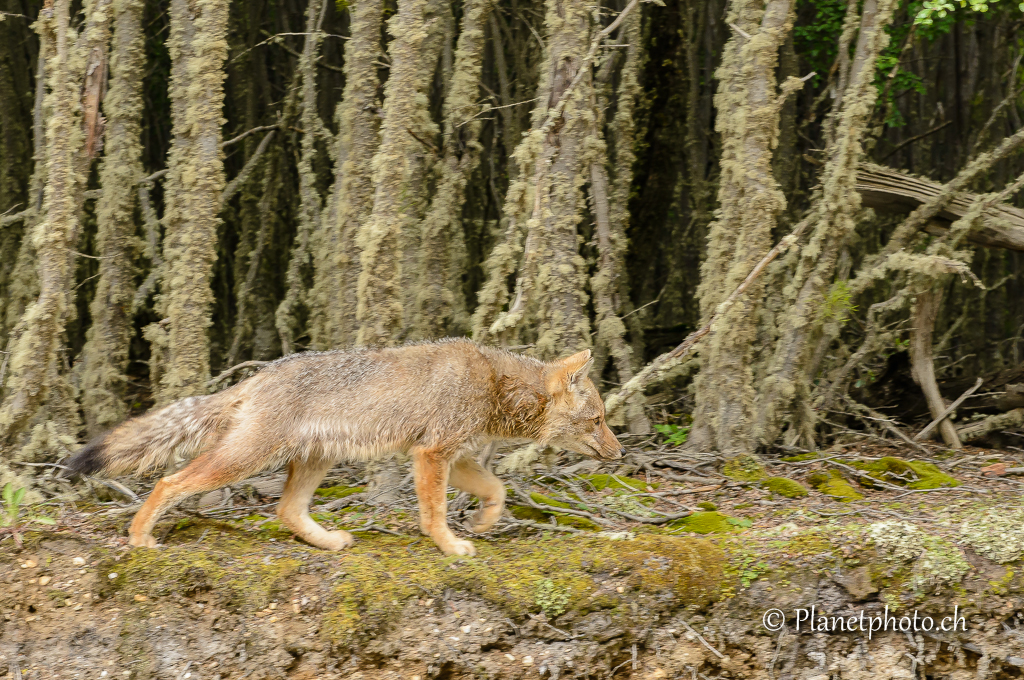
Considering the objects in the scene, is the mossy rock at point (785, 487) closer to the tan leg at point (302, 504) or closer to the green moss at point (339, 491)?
the green moss at point (339, 491)

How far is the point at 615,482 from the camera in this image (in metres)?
6.93

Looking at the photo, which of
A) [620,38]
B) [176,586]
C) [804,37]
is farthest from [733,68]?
[176,586]

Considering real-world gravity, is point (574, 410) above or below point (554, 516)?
above

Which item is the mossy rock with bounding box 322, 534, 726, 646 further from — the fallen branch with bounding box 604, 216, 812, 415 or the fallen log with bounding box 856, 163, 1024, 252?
the fallen log with bounding box 856, 163, 1024, 252

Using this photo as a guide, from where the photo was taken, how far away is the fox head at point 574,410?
233 inches

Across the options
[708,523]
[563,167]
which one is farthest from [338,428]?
[563,167]

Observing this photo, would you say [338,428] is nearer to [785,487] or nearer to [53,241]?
[53,241]

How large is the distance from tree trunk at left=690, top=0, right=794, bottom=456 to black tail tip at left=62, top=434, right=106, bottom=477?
15.0ft

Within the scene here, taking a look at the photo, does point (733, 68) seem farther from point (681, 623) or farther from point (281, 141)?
point (281, 141)

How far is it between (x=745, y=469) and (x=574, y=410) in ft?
6.51

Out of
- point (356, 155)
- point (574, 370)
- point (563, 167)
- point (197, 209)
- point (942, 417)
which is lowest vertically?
point (942, 417)

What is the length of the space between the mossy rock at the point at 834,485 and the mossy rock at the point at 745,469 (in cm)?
39

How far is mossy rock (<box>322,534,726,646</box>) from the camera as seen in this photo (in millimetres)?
4602

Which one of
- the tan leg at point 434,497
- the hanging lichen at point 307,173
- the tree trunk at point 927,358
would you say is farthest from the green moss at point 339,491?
the tree trunk at point 927,358
